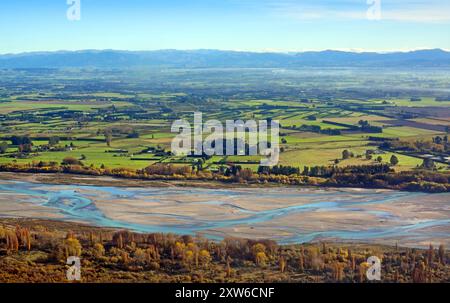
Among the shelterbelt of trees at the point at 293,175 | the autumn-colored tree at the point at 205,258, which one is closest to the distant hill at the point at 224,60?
the shelterbelt of trees at the point at 293,175

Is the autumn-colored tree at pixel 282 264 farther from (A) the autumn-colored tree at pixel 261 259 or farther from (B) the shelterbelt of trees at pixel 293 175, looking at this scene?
(B) the shelterbelt of trees at pixel 293 175

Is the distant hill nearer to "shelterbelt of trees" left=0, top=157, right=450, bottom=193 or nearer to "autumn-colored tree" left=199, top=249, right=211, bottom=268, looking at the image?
"shelterbelt of trees" left=0, top=157, right=450, bottom=193

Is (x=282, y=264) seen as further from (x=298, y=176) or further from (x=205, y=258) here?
(x=298, y=176)

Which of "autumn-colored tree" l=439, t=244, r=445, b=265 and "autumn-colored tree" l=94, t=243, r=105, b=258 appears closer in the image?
"autumn-colored tree" l=439, t=244, r=445, b=265

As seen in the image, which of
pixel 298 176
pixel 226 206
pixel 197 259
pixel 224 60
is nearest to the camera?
pixel 197 259

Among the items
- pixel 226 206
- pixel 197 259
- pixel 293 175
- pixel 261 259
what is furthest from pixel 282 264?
pixel 293 175

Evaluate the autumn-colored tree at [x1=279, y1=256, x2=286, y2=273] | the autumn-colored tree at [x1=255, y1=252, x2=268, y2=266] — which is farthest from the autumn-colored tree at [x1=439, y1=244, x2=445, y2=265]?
the autumn-colored tree at [x1=255, y1=252, x2=268, y2=266]

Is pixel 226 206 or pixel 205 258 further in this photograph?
pixel 226 206
